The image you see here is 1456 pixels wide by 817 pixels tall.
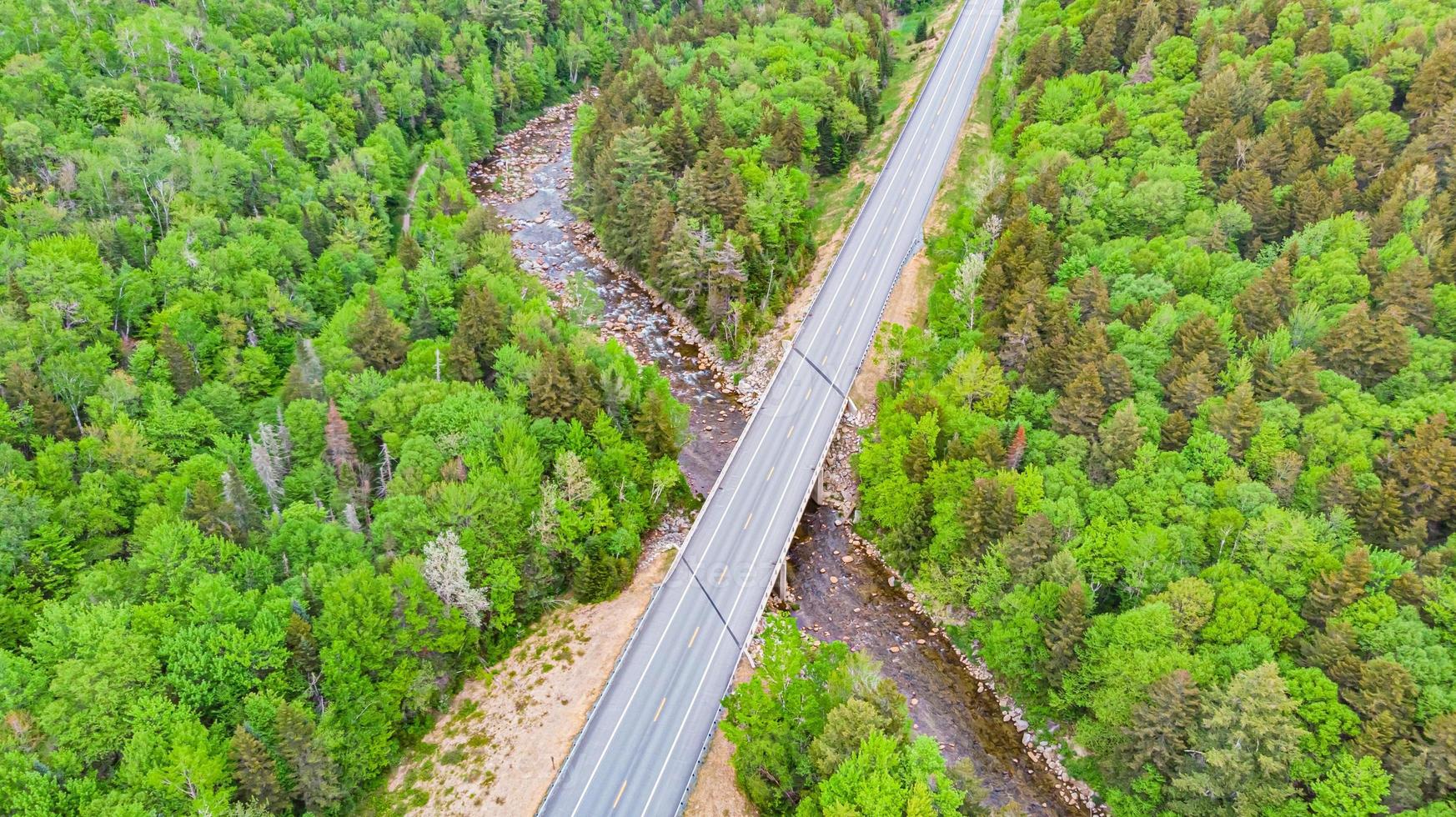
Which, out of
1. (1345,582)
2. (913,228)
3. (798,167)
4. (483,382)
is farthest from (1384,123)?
(483,382)

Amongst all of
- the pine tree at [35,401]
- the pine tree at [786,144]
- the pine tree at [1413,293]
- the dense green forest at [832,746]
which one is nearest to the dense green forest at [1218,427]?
the pine tree at [1413,293]

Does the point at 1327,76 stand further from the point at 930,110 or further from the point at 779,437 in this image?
the point at 779,437

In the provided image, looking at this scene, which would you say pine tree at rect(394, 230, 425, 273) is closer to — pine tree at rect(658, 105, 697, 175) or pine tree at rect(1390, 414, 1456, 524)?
pine tree at rect(658, 105, 697, 175)

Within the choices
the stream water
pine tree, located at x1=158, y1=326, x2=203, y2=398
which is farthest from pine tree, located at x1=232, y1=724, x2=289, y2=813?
the stream water

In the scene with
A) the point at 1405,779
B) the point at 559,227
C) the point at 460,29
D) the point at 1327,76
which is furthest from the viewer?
the point at 460,29

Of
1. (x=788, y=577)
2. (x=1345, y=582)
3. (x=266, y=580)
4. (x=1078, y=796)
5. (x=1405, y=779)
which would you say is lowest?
(x=1078, y=796)

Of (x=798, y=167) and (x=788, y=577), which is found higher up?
(x=798, y=167)

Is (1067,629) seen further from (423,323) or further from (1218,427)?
(423,323)

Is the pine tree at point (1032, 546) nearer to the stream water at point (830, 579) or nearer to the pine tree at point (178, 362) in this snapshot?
the stream water at point (830, 579)
